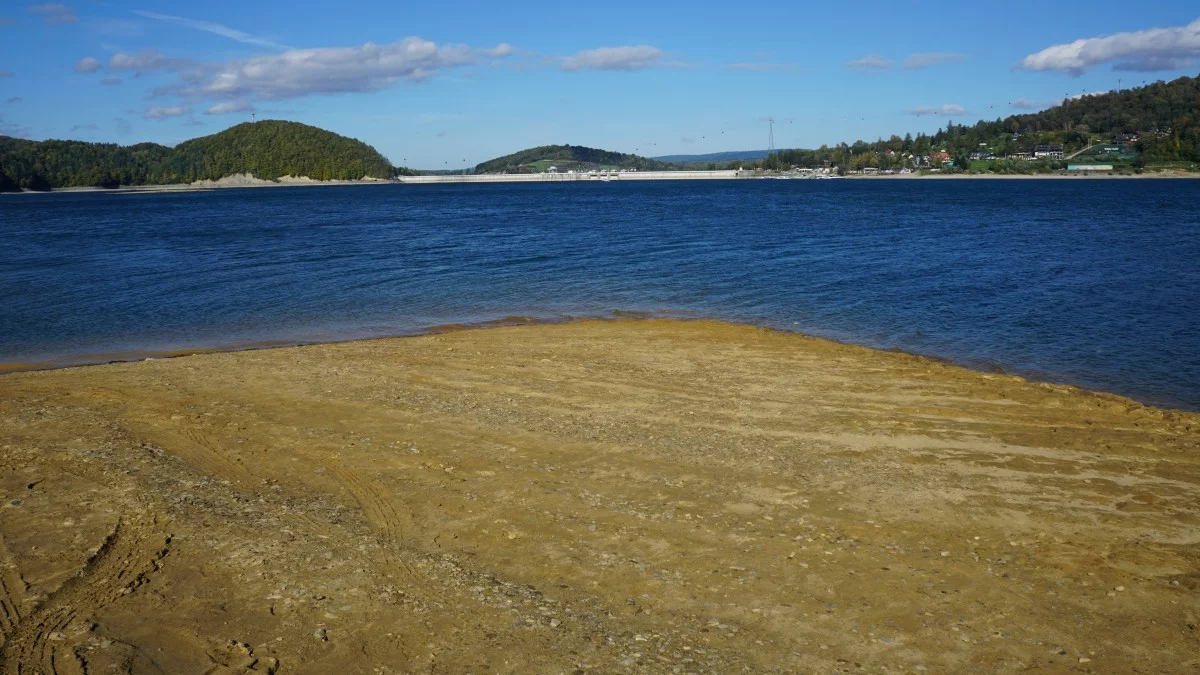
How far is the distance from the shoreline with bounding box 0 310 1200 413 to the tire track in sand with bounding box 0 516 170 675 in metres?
11.2

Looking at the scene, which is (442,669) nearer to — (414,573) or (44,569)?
(414,573)

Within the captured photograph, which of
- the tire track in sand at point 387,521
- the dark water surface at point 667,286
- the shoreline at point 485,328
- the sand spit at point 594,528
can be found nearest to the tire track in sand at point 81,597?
the sand spit at point 594,528

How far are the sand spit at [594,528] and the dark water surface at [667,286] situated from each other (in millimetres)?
6347

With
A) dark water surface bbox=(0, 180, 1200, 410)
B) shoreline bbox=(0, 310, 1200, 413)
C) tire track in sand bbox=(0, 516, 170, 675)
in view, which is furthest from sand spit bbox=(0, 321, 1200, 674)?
dark water surface bbox=(0, 180, 1200, 410)

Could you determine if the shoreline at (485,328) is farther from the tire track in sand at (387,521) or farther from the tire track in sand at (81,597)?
the tire track in sand at (81,597)

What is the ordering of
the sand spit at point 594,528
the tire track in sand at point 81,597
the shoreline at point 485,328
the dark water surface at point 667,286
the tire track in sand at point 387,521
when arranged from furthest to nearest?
the dark water surface at point 667,286, the shoreline at point 485,328, the tire track in sand at point 387,521, the sand spit at point 594,528, the tire track in sand at point 81,597

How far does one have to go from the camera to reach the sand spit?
6.65m

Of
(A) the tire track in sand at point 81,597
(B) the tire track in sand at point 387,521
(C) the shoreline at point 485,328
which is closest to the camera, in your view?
(A) the tire track in sand at point 81,597

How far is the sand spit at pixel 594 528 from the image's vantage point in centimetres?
665

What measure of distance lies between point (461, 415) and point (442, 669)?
6.83 meters

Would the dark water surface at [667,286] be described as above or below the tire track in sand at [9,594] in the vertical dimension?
above

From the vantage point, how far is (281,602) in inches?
283

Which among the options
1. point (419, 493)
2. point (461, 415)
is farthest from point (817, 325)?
point (419, 493)

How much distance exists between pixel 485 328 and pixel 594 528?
573 inches
